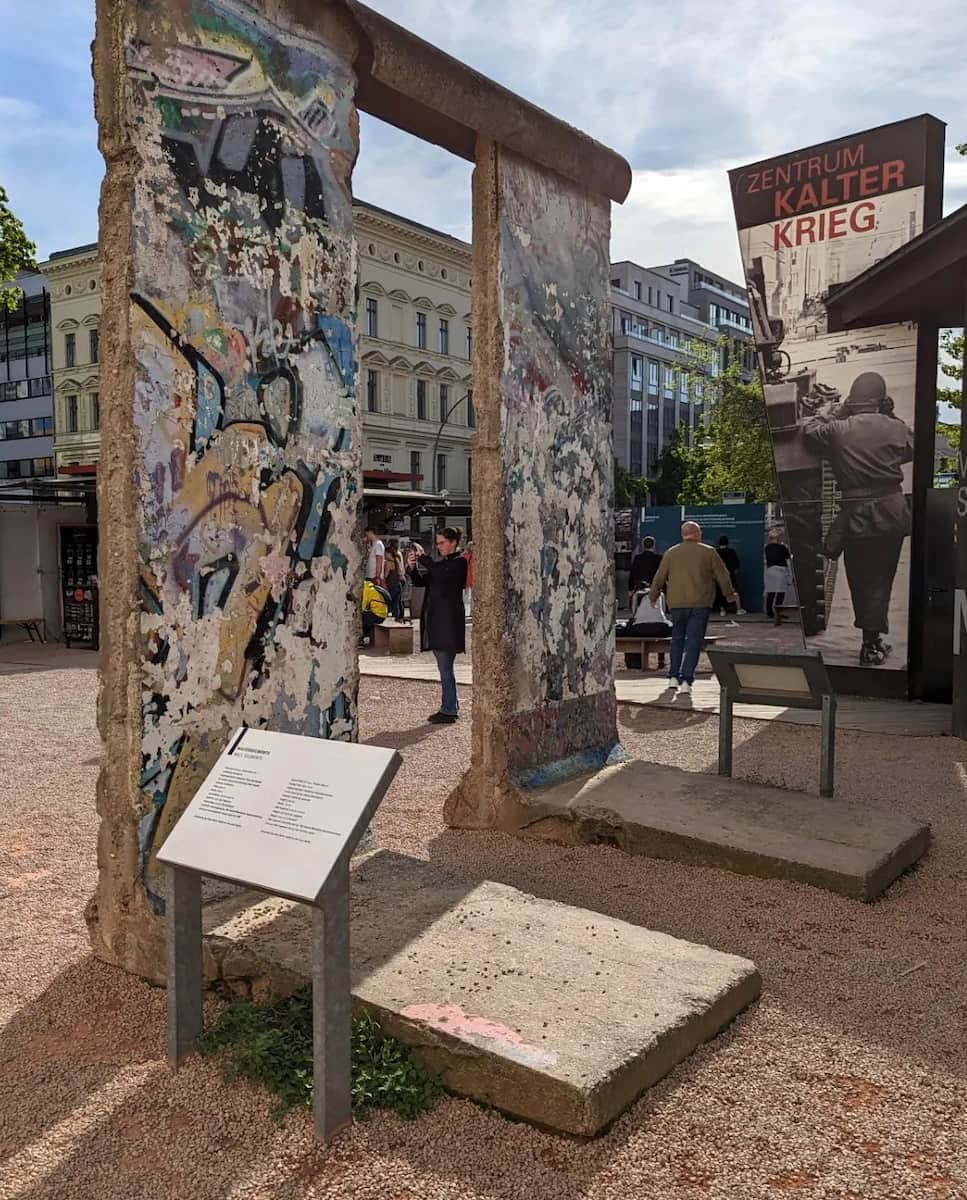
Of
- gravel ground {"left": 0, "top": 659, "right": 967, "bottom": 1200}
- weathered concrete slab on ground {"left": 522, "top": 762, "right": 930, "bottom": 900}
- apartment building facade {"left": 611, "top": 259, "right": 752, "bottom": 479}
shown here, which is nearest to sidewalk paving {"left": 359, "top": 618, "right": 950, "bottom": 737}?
weathered concrete slab on ground {"left": 522, "top": 762, "right": 930, "bottom": 900}

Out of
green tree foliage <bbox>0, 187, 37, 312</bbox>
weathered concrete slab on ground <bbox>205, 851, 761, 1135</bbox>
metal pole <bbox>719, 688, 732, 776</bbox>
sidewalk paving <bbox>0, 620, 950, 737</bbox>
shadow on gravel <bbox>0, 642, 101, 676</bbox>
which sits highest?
green tree foliage <bbox>0, 187, 37, 312</bbox>

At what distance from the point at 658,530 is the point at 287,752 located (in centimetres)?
1884

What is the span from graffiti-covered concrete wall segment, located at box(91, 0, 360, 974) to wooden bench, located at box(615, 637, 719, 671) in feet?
24.5

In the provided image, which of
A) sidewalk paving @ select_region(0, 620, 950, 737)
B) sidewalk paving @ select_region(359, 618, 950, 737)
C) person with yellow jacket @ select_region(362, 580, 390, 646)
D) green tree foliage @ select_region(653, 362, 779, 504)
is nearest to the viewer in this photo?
sidewalk paving @ select_region(359, 618, 950, 737)

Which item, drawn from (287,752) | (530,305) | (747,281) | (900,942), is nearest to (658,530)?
(747,281)

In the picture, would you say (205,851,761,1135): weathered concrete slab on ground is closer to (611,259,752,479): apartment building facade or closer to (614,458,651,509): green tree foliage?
(614,458,651,509): green tree foliage

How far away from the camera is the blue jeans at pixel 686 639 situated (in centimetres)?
971

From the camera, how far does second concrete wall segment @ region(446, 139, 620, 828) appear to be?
18.3ft

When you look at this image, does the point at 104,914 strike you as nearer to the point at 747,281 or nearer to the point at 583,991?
the point at 583,991

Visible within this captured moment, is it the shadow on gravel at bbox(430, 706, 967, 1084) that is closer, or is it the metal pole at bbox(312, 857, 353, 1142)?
the metal pole at bbox(312, 857, 353, 1142)

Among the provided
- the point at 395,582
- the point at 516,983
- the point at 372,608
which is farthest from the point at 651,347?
the point at 516,983

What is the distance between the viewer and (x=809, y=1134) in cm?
280

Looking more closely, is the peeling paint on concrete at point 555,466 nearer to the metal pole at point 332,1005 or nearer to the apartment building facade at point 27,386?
the metal pole at point 332,1005

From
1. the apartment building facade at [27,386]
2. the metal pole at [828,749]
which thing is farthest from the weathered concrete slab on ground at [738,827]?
the apartment building facade at [27,386]
